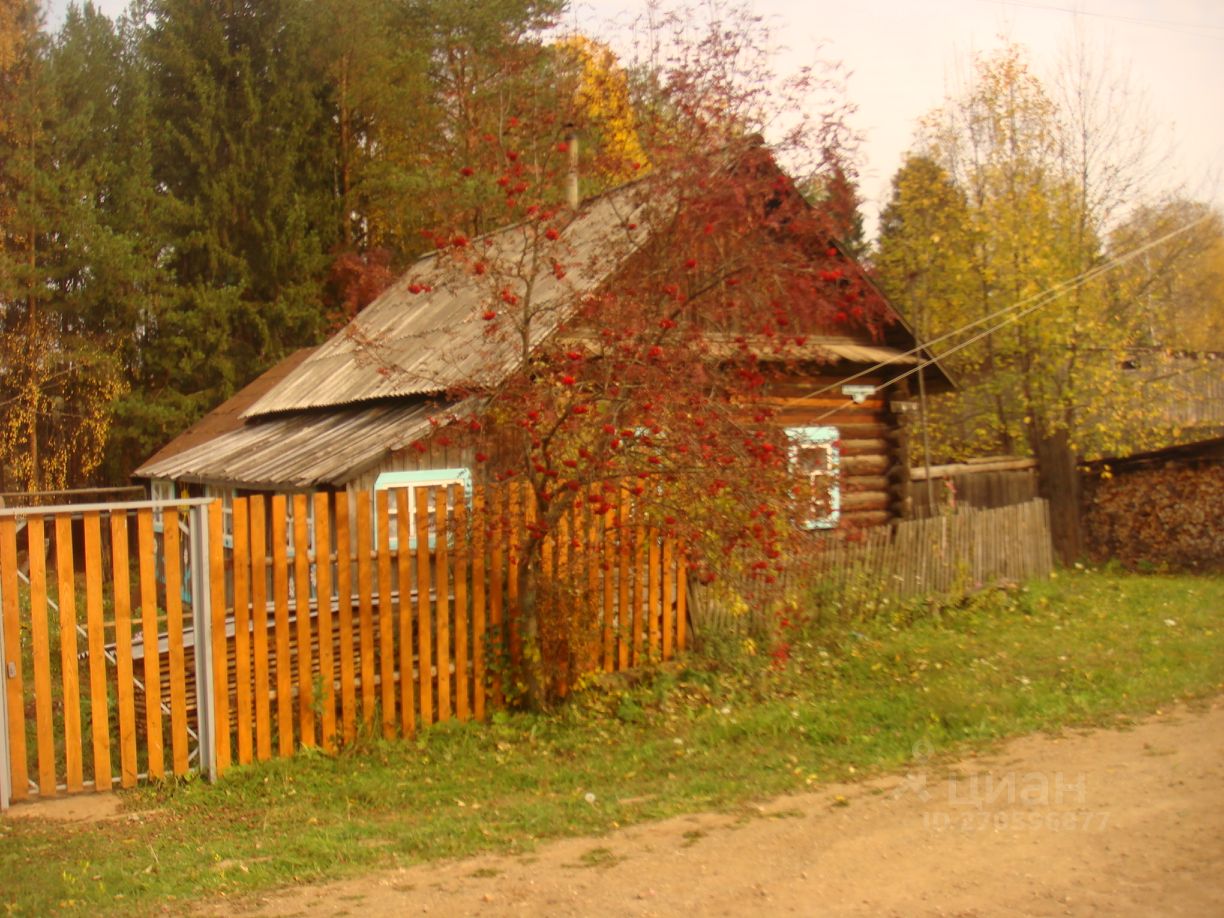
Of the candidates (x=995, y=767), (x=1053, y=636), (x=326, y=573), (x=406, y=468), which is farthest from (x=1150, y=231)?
(x=326, y=573)

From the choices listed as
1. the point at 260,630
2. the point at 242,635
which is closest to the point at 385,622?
the point at 260,630

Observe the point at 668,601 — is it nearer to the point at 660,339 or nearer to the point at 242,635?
the point at 660,339

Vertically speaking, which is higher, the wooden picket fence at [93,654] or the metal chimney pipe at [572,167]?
the metal chimney pipe at [572,167]

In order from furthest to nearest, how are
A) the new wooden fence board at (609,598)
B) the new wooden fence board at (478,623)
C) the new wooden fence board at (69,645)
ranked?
the new wooden fence board at (609,598)
the new wooden fence board at (478,623)
the new wooden fence board at (69,645)

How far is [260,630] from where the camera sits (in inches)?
298

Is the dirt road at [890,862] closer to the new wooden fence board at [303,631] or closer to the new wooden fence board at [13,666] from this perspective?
the new wooden fence board at [303,631]

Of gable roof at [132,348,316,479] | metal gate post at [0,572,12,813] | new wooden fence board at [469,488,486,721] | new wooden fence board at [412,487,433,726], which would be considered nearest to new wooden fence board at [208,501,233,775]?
metal gate post at [0,572,12,813]

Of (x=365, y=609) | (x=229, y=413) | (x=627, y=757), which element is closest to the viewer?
(x=627, y=757)

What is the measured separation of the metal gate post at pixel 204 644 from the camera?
7.34 metres

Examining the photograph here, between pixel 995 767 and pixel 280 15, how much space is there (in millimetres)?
27385

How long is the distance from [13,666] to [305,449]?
263 inches

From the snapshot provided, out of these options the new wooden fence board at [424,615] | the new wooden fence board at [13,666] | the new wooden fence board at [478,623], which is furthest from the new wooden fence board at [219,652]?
the new wooden fence board at [478,623]

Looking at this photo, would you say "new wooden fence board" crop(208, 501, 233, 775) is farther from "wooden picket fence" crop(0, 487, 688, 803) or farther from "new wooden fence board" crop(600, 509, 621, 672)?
"new wooden fence board" crop(600, 509, 621, 672)

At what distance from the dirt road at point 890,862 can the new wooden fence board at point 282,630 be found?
8.33ft
